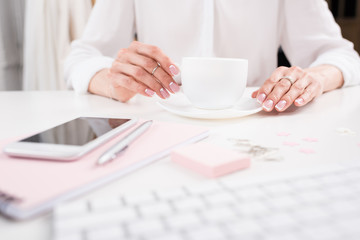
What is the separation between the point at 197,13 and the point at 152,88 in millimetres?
567

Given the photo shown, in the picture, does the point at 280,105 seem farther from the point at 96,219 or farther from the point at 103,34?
the point at 103,34

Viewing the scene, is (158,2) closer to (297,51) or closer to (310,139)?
(297,51)

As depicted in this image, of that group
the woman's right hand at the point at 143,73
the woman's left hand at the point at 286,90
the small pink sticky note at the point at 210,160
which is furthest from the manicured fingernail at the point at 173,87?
the small pink sticky note at the point at 210,160

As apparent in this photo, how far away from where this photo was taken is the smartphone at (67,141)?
0.31 meters

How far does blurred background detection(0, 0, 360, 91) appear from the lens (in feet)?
5.18

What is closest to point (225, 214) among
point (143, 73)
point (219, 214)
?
point (219, 214)

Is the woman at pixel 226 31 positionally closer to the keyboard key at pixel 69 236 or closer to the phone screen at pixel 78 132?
the phone screen at pixel 78 132

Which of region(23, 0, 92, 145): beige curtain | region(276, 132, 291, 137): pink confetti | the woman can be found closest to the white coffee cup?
region(276, 132, 291, 137): pink confetti

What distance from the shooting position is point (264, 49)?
115 centimetres

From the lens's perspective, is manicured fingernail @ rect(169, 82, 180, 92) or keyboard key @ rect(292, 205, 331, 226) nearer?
keyboard key @ rect(292, 205, 331, 226)

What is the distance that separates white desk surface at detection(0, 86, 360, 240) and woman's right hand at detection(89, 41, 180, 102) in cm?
4

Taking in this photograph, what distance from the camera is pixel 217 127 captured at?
1.66ft

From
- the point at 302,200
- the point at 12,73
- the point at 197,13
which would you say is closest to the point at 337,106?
the point at 302,200

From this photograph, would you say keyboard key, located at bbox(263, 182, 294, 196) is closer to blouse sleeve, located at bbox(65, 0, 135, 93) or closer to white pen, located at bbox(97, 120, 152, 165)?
white pen, located at bbox(97, 120, 152, 165)
